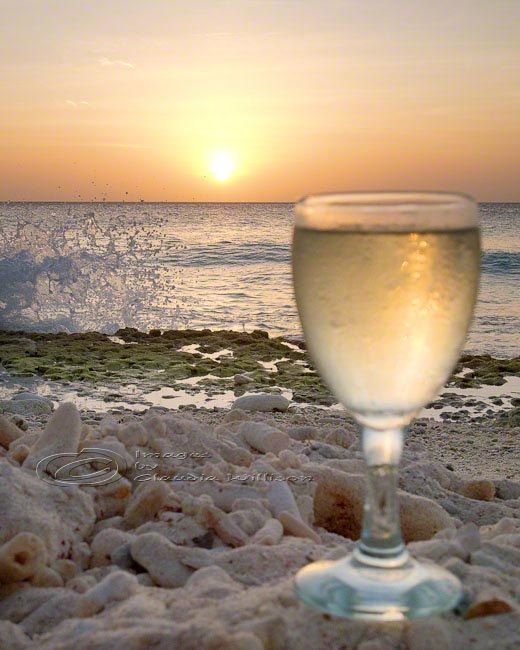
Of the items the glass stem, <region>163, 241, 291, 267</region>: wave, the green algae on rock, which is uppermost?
the glass stem

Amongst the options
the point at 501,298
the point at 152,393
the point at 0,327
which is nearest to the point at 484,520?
the point at 152,393

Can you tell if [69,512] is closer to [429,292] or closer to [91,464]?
[91,464]

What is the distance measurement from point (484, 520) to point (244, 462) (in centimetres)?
83

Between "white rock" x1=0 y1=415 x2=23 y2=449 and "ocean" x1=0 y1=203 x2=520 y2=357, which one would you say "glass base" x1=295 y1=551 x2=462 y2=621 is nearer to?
"white rock" x1=0 y1=415 x2=23 y2=449

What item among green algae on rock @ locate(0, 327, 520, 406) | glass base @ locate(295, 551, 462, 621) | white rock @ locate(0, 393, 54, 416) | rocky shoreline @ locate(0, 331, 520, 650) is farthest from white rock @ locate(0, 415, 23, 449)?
green algae on rock @ locate(0, 327, 520, 406)

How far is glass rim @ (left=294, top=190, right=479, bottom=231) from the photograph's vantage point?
1.26m

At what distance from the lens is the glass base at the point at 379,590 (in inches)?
49.2

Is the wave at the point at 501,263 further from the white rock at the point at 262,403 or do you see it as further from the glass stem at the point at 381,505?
the glass stem at the point at 381,505

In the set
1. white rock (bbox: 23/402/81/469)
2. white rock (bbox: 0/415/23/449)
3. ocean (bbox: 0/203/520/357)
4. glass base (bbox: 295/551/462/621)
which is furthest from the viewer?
ocean (bbox: 0/203/520/357)

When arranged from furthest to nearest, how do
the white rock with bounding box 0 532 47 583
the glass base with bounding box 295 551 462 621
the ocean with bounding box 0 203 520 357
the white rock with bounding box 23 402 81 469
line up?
the ocean with bounding box 0 203 520 357, the white rock with bounding box 23 402 81 469, the white rock with bounding box 0 532 47 583, the glass base with bounding box 295 551 462 621

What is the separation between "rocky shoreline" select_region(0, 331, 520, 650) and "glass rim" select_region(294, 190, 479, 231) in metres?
0.62

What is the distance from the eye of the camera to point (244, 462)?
254 centimetres

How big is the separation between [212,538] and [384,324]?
89 centimetres

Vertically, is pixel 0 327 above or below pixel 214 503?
below
